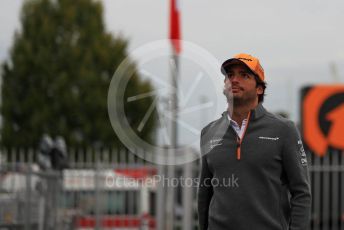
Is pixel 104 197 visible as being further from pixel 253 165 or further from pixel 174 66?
pixel 253 165

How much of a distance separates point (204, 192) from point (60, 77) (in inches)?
1563

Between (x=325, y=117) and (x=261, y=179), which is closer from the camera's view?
(x=261, y=179)

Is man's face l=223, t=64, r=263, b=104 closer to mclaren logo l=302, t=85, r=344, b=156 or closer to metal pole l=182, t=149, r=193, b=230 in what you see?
metal pole l=182, t=149, r=193, b=230

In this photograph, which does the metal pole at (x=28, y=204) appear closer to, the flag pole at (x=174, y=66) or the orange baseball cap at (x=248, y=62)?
the flag pole at (x=174, y=66)

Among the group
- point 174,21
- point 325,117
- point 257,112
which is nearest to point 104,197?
point 325,117

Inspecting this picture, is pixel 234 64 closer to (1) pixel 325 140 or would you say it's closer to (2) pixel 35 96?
(1) pixel 325 140

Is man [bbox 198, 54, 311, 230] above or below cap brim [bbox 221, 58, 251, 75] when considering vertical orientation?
below

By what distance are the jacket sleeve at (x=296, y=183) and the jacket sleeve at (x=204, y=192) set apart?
414 millimetres

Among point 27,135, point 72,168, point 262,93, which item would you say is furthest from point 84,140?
point 262,93

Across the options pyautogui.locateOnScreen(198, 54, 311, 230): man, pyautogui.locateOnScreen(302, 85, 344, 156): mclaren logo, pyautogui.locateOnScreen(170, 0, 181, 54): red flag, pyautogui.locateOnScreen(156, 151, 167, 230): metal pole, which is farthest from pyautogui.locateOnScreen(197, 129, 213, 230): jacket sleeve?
pyautogui.locateOnScreen(302, 85, 344, 156): mclaren logo

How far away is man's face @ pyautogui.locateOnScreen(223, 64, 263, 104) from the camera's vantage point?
14.4 ft

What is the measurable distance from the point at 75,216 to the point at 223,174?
754 cm

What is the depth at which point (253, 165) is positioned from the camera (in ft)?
14.3

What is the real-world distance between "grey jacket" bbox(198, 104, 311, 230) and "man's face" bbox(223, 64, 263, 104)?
9 cm
